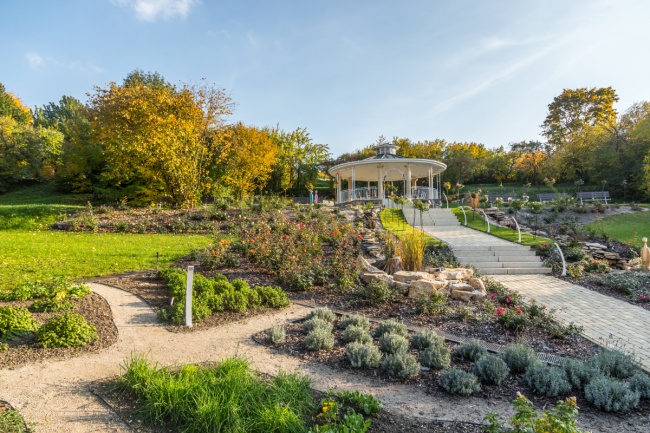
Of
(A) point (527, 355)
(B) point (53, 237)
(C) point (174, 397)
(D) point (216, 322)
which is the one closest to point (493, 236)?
(A) point (527, 355)

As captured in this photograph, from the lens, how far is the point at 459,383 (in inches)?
117

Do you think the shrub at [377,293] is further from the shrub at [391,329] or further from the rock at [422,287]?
the shrub at [391,329]

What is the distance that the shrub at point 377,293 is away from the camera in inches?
218

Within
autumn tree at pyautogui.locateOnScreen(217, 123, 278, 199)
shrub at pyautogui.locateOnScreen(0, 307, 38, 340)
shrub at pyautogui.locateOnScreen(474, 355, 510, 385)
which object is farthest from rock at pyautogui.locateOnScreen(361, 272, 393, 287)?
autumn tree at pyautogui.locateOnScreen(217, 123, 278, 199)

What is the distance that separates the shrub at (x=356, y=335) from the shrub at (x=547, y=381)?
1537mm

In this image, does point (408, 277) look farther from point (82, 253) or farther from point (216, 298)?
point (82, 253)

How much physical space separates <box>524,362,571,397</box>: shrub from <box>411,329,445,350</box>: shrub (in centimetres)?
87

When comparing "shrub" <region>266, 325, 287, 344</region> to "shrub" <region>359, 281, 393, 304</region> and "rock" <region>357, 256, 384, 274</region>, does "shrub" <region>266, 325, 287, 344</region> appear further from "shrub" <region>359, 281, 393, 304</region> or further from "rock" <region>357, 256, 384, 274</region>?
"rock" <region>357, 256, 384, 274</region>

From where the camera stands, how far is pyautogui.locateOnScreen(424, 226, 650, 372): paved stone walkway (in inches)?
178

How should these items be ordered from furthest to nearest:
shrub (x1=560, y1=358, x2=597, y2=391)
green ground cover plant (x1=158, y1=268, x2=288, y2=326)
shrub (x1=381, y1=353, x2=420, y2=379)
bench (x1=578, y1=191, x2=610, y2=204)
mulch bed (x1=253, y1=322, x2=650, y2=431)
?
bench (x1=578, y1=191, x2=610, y2=204) → green ground cover plant (x1=158, y1=268, x2=288, y2=326) → shrub (x1=381, y1=353, x2=420, y2=379) → shrub (x1=560, y1=358, x2=597, y2=391) → mulch bed (x1=253, y1=322, x2=650, y2=431)

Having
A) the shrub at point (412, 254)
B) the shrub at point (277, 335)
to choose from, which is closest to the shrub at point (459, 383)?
the shrub at point (277, 335)

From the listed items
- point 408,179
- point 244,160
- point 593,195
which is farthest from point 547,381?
point 244,160

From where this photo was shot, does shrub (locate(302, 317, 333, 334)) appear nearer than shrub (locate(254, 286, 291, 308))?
Yes

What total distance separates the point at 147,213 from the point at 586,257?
46.2 feet
